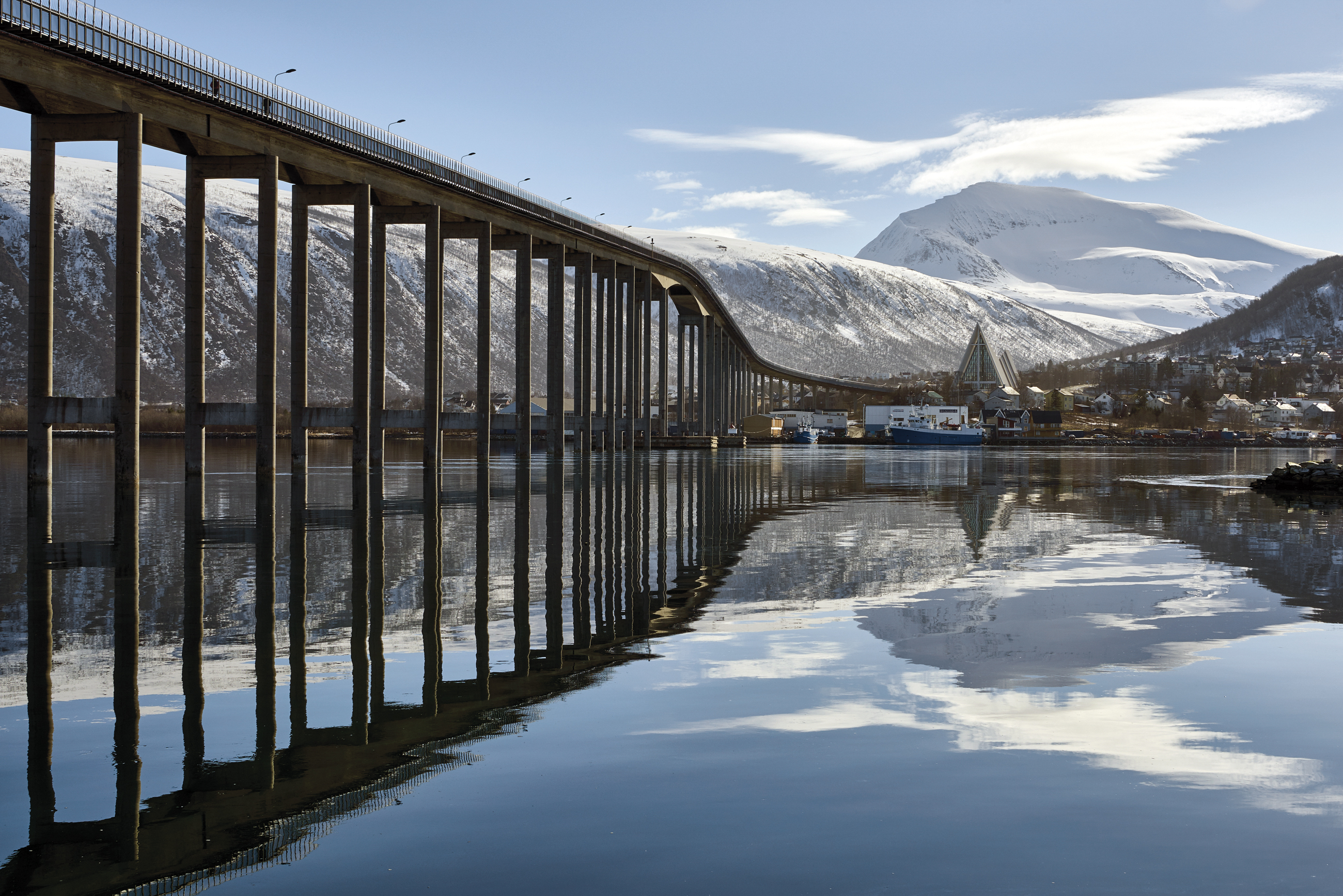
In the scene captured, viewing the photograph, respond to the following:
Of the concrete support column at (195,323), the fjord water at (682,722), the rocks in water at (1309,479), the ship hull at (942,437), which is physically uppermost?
the concrete support column at (195,323)

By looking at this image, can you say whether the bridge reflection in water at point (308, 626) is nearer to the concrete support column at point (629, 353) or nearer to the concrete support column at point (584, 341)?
the concrete support column at point (584, 341)

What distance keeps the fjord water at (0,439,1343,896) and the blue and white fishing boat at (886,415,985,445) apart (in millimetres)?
159623

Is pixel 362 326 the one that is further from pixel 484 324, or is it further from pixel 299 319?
pixel 484 324

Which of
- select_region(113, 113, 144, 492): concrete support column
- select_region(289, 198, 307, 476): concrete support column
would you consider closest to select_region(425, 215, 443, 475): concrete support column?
select_region(289, 198, 307, 476): concrete support column

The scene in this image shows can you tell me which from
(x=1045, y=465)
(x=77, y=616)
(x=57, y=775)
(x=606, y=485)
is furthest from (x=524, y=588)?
(x=1045, y=465)

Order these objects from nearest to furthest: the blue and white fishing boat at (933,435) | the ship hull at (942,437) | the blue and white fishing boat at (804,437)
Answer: the blue and white fishing boat at (804,437)
the ship hull at (942,437)
the blue and white fishing boat at (933,435)

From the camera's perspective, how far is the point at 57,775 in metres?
7.71

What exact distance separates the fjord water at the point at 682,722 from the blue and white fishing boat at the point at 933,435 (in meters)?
160

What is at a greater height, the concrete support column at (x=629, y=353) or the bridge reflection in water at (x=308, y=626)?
the concrete support column at (x=629, y=353)

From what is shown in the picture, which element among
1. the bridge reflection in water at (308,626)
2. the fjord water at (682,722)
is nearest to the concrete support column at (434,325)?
the bridge reflection in water at (308,626)

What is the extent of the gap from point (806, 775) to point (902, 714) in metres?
2.07

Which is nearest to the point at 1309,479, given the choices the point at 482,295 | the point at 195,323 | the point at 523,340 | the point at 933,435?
the point at 482,295

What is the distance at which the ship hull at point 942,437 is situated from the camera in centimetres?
17938

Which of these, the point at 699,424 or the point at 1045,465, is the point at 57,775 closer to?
the point at 1045,465
